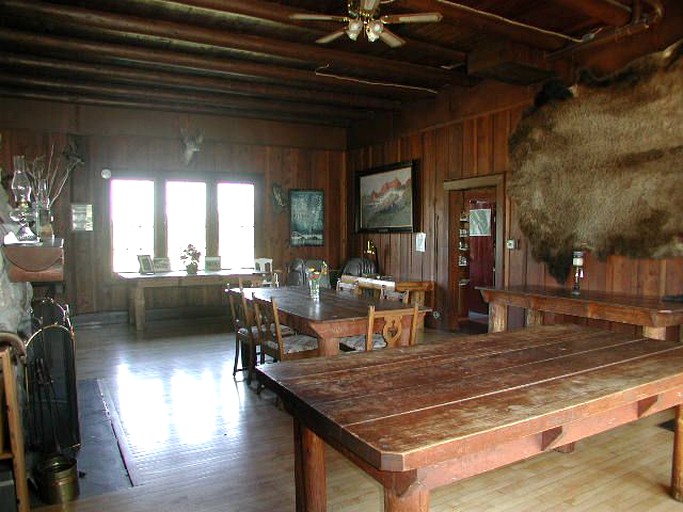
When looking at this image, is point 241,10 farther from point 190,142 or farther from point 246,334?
point 190,142

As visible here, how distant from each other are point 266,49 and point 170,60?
113 centimetres

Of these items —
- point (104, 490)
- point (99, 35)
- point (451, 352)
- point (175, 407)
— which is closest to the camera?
point (451, 352)

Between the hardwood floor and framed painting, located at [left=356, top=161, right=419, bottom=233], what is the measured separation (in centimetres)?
404

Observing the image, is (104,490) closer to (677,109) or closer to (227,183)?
(677,109)

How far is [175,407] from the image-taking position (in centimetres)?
395

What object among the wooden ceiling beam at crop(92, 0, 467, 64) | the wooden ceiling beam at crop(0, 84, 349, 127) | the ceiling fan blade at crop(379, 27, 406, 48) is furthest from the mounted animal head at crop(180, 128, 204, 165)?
the ceiling fan blade at crop(379, 27, 406, 48)

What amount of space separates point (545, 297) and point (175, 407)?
10.6ft

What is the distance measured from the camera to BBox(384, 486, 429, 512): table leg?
1.50 meters

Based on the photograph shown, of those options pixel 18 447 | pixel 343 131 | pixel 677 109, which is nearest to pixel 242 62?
pixel 343 131

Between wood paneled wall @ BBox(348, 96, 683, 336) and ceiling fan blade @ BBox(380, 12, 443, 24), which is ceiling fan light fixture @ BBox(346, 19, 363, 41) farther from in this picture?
wood paneled wall @ BBox(348, 96, 683, 336)

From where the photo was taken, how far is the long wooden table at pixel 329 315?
356 centimetres

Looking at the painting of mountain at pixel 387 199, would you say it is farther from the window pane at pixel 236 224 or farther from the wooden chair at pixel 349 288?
the wooden chair at pixel 349 288

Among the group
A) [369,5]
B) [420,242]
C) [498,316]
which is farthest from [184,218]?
[369,5]

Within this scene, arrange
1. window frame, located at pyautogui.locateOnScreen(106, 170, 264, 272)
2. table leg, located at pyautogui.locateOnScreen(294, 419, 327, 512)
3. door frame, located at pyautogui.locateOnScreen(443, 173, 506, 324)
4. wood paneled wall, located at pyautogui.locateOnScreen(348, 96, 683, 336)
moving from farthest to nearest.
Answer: window frame, located at pyautogui.locateOnScreen(106, 170, 264, 272)
door frame, located at pyautogui.locateOnScreen(443, 173, 506, 324)
wood paneled wall, located at pyautogui.locateOnScreen(348, 96, 683, 336)
table leg, located at pyautogui.locateOnScreen(294, 419, 327, 512)
